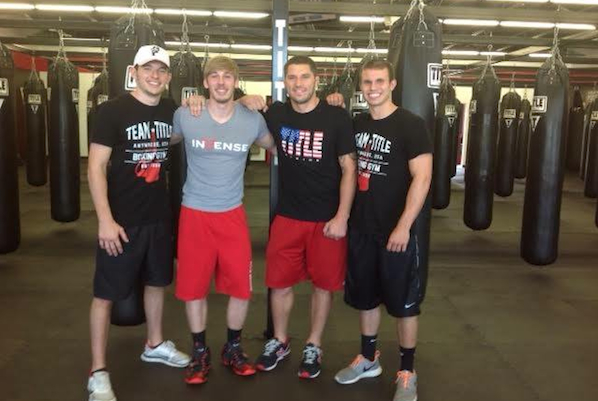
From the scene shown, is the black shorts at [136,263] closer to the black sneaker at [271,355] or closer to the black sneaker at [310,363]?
the black sneaker at [271,355]

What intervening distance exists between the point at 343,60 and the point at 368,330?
32.6ft

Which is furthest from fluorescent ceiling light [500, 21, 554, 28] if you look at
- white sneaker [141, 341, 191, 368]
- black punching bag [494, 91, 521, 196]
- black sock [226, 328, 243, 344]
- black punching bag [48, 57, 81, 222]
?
black punching bag [48, 57, 81, 222]

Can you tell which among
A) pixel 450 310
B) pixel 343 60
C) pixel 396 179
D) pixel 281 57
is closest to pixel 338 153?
pixel 396 179

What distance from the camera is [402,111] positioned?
2346 millimetres

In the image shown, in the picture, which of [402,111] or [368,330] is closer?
[402,111]

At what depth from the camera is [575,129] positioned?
1235cm

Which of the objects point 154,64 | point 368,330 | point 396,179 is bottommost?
point 368,330

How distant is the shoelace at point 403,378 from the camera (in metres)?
2.42

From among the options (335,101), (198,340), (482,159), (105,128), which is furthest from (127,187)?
(482,159)

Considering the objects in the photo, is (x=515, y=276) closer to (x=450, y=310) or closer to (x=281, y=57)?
(x=450, y=310)

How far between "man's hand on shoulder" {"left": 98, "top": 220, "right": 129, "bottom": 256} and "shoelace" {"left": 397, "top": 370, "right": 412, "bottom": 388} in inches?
52.7

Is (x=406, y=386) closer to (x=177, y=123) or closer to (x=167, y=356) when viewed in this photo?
(x=167, y=356)

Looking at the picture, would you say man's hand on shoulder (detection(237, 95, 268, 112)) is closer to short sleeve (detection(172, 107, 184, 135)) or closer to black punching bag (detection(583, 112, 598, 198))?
short sleeve (detection(172, 107, 184, 135))

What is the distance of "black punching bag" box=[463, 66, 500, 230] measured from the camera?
534cm
